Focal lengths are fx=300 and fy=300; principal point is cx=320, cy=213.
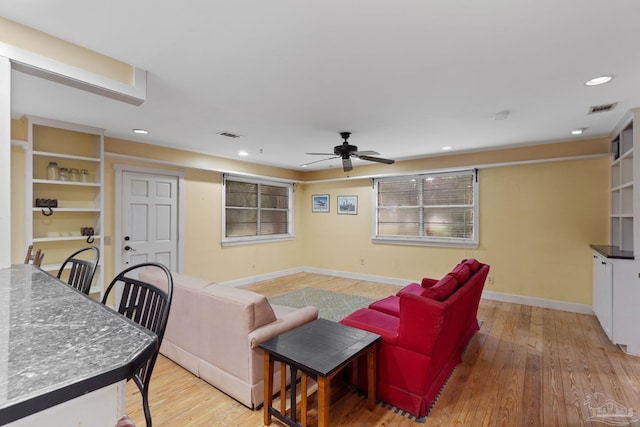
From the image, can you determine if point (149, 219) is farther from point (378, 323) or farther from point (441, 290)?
point (441, 290)

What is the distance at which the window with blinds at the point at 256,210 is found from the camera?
19.3ft

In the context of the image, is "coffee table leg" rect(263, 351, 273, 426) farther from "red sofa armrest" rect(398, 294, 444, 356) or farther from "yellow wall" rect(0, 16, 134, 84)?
"yellow wall" rect(0, 16, 134, 84)

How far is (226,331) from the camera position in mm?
2189

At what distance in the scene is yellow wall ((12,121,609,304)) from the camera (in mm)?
4152

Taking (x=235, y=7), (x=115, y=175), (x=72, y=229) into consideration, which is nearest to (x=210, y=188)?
(x=115, y=175)

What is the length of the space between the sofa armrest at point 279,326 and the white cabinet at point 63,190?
2.84 metres

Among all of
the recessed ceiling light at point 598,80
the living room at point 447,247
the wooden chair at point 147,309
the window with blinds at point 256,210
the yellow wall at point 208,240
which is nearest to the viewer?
the wooden chair at point 147,309

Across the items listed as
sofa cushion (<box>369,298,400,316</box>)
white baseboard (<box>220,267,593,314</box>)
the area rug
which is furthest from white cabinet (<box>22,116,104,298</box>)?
sofa cushion (<box>369,298,400,316</box>)

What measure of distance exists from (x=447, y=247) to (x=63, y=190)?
5725 mm

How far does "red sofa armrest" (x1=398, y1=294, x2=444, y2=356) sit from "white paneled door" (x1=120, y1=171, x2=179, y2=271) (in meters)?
3.89

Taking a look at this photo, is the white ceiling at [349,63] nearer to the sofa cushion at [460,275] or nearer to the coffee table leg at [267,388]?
the sofa cushion at [460,275]

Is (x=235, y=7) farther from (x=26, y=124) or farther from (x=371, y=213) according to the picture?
(x=371, y=213)

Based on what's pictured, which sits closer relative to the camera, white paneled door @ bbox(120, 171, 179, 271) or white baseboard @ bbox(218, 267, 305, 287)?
white paneled door @ bbox(120, 171, 179, 271)

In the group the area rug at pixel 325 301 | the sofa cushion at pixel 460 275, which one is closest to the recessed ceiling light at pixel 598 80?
the sofa cushion at pixel 460 275
